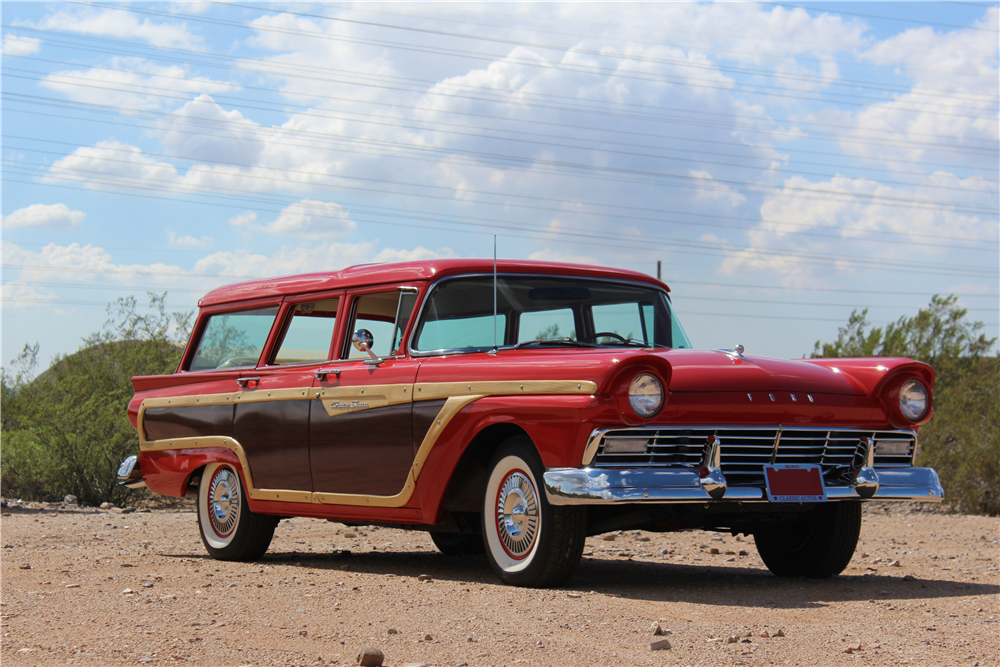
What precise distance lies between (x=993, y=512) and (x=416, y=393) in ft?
36.7

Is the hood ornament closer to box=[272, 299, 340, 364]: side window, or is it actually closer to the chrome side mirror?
the chrome side mirror

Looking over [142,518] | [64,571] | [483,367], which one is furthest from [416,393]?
[142,518]

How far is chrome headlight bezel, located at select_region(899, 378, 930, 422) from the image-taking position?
20.1 feet

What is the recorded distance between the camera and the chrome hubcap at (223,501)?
7.86 meters

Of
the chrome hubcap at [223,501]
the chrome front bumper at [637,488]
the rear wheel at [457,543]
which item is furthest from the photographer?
the rear wheel at [457,543]

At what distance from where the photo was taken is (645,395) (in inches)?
205

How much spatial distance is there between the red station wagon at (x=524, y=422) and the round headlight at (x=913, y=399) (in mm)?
12

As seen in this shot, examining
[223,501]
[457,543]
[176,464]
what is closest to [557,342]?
[457,543]

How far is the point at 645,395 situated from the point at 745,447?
0.72 m

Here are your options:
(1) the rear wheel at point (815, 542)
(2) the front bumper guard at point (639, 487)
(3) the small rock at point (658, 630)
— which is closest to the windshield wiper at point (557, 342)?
(2) the front bumper guard at point (639, 487)

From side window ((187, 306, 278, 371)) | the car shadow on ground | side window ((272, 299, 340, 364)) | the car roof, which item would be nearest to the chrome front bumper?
the car shadow on ground

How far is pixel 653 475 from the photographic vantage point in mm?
5191

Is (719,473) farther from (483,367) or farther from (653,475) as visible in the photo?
(483,367)

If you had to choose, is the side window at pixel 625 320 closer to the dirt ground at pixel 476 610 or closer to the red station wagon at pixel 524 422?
the red station wagon at pixel 524 422
